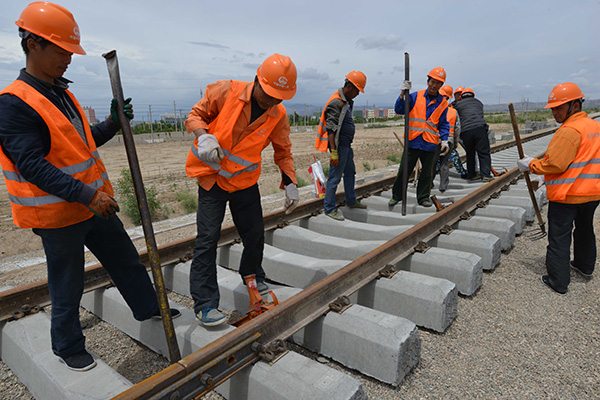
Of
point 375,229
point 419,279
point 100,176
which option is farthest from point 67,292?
point 375,229

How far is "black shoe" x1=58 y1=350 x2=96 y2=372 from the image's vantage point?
2.36 meters

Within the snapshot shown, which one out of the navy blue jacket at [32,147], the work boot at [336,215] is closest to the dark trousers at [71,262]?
the navy blue jacket at [32,147]

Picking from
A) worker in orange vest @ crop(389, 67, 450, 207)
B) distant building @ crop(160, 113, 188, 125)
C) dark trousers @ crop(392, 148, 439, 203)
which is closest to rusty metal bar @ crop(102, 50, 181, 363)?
worker in orange vest @ crop(389, 67, 450, 207)

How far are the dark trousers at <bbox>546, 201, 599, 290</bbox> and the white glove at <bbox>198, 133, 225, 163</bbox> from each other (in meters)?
3.18

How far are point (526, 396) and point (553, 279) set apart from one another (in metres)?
1.76

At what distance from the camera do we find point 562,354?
2.69 m

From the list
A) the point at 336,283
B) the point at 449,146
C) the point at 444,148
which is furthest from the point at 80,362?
the point at 449,146

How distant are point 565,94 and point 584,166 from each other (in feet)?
2.28

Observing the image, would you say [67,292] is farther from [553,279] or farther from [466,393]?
[553,279]

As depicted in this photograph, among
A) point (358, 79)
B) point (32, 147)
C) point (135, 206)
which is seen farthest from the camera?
point (135, 206)

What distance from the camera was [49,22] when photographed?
6.75 ft

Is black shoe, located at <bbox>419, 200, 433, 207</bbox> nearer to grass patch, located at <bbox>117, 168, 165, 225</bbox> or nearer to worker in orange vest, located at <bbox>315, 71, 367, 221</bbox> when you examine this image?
worker in orange vest, located at <bbox>315, 71, 367, 221</bbox>

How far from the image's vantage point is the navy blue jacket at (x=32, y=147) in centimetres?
201

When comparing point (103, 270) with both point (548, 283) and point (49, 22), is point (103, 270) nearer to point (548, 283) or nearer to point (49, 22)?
point (49, 22)
